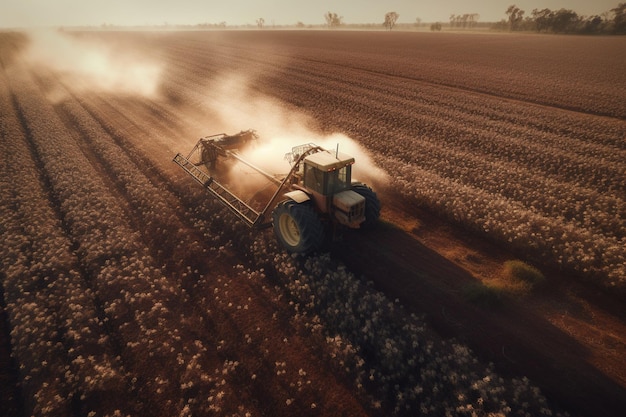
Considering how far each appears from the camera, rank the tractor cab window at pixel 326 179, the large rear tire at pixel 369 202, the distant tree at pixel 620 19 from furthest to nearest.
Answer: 1. the distant tree at pixel 620 19
2. the large rear tire at pixel 369 202
3. the tractor cab window at pixel 326 179

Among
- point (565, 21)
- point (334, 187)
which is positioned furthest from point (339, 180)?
point (565, 21)

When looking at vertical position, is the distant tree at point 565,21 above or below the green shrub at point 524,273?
above

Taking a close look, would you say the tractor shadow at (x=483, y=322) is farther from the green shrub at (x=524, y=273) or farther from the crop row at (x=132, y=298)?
the crop row at (x=132, y=298)

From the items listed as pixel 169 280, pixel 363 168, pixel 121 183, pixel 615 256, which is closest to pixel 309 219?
pixel 169 280

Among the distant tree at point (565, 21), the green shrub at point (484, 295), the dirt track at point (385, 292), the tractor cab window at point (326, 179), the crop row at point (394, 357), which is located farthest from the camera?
the distant tree at point (565, 21)

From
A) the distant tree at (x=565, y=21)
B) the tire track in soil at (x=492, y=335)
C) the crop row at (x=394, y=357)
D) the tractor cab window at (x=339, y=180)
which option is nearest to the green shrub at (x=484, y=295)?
the tire track in soil at (x=492, y=335)

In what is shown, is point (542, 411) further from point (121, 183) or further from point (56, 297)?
point (121, 183)

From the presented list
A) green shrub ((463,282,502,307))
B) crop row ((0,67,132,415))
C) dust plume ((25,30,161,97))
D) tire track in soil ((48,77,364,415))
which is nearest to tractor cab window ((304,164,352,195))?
tire track in soil ((48,77,364,415))
